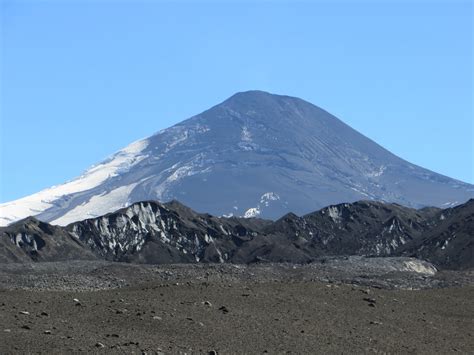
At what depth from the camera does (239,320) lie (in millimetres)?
26062

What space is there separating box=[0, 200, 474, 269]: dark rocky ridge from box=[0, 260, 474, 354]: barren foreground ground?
5290cm

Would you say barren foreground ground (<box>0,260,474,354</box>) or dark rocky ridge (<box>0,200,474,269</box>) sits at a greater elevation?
dark rocky ridge (<box>0,200,474,269</box>)

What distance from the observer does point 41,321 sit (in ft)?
81.1

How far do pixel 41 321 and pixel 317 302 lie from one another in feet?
25.8

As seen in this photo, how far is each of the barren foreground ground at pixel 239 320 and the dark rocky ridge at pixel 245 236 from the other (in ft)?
174

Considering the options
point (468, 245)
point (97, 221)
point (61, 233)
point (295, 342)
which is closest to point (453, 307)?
point (295, 342)

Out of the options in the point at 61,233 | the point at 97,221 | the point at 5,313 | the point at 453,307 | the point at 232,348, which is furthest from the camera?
the point at 97,221

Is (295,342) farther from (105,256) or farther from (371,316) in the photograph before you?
(105,256)

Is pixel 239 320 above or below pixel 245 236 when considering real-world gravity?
below

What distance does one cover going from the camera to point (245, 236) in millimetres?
117688

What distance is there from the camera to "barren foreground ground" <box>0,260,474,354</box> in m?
23.2

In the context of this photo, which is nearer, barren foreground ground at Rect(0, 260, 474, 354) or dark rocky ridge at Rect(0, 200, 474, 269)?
barren foreground ground at Rect(0, 260, 474, 354)

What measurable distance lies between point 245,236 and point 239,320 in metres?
91.7

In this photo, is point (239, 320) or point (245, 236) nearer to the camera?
point (239, 320)
